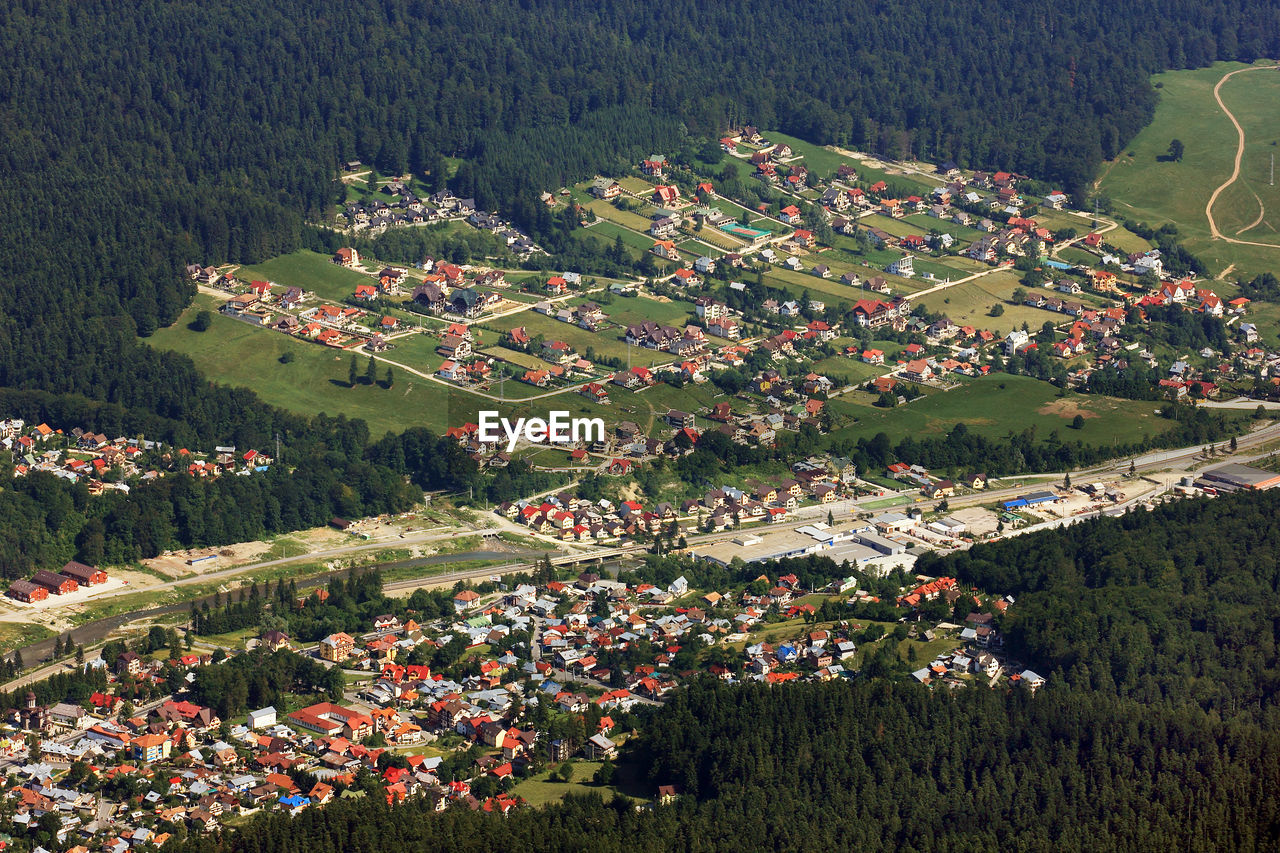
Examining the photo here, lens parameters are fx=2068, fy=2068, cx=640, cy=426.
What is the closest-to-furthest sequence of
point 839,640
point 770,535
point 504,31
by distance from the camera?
point 839,640, point 770,535, point 504,31

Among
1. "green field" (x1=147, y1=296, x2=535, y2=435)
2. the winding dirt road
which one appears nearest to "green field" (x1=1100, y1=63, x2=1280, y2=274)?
the winding dirt road

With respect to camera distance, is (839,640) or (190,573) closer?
(839,640)

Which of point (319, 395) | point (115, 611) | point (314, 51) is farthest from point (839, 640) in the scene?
point (314, 51)

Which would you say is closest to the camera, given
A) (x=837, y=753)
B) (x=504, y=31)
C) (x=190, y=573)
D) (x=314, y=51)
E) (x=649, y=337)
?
(x=837, y=753)

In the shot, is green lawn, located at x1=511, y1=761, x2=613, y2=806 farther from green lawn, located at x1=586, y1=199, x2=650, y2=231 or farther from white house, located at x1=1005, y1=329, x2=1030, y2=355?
green lawn, located at x1=586, y1=199, x2=650, y2=231

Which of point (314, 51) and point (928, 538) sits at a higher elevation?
point (314, 51)

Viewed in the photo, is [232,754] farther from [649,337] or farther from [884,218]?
[884,218]

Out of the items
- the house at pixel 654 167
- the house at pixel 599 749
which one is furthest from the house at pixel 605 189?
the house at pixel 599 749
